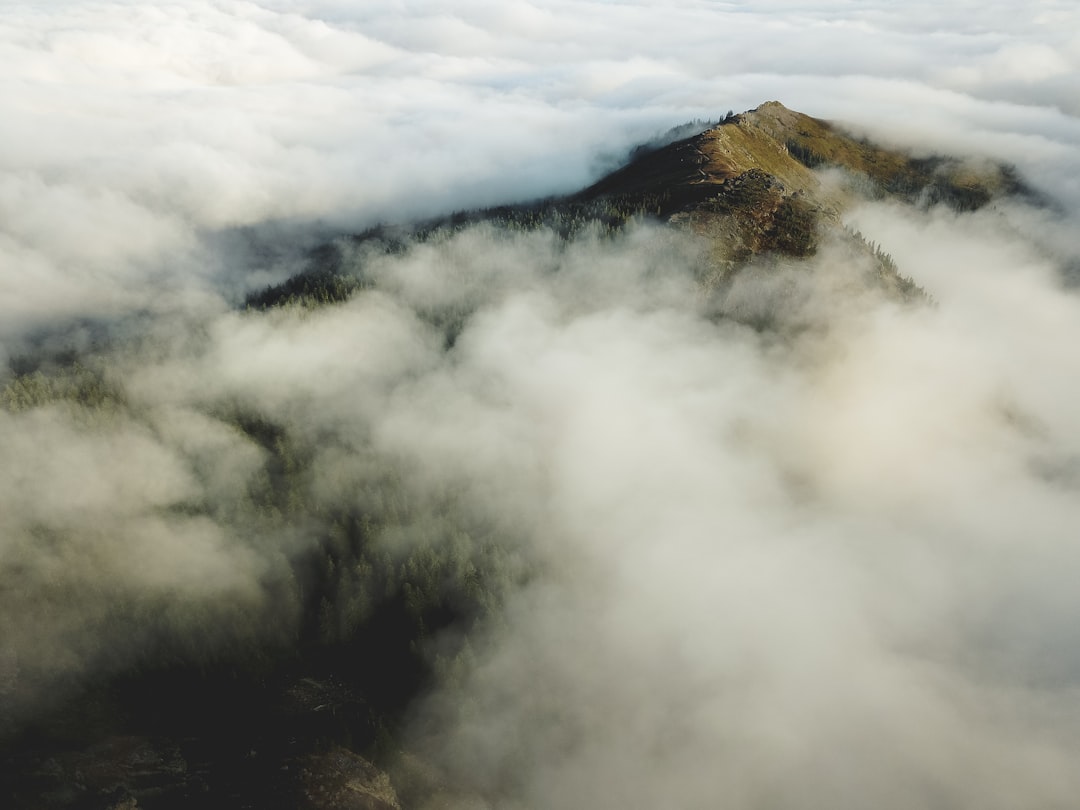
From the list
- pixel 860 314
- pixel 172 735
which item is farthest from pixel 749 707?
pixel 860 314

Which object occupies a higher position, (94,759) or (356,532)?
(356,532)

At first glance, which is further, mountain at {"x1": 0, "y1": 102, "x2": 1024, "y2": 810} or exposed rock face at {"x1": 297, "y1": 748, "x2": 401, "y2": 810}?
mountain at {"x1": 0, "y1": 102, "x2": 1024, "y2": 810}

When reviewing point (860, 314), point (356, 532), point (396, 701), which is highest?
point (860, 314)

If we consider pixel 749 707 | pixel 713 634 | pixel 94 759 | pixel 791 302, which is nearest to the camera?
pixel 94 759

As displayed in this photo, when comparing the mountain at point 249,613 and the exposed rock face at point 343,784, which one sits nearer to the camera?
the exposed rock face at point 343,784

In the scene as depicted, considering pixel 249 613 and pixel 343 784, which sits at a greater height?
pixel 249 613

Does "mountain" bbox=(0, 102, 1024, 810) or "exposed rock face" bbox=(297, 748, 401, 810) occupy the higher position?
"mountain" bbox=(0, 102, 1024, 810)

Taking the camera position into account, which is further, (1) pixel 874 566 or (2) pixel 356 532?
(1) pixel 874 566

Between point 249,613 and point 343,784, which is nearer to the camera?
point 343,784

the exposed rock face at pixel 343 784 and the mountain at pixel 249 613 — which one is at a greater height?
the mountain at pixel 249 613

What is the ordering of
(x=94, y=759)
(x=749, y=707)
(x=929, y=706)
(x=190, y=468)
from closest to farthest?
(x=94, y=759) < (x=749, y=707) < (x=929, y=706) < (x=190, y=468)

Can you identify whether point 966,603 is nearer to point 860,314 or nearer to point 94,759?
point 860,314
